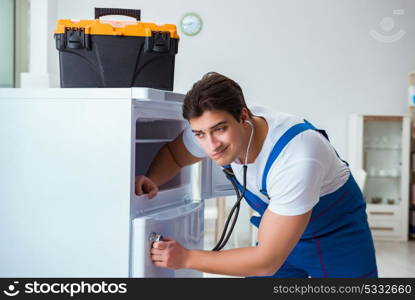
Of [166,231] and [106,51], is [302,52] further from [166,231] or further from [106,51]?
[166,231]

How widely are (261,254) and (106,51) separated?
0.83 metres

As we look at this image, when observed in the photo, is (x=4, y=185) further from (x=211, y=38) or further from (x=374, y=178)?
(x=374, y=178)

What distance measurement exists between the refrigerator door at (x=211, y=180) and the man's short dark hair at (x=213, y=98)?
2.68 ft

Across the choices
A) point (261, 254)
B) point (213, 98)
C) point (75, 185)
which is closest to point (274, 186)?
point (261, 254)

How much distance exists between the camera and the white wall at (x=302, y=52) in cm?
645

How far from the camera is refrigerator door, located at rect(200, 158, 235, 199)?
7.85 ft

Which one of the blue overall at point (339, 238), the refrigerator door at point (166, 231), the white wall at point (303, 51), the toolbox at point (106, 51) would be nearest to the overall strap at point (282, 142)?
the blue overall at point (339, 238)

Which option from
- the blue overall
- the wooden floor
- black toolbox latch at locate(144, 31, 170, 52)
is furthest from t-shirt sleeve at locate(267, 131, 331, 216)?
the wooden floor

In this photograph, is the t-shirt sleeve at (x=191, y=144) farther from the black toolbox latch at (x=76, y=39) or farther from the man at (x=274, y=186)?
the black toolbox latch at (x=76, y=39)

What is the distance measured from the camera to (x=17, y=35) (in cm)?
496

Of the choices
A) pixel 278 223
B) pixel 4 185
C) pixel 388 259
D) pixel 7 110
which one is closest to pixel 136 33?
pixel 7 110

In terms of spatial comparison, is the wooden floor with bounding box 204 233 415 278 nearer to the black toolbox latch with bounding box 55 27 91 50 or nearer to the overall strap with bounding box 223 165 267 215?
the overall strap with bounding box 223 165 267 215

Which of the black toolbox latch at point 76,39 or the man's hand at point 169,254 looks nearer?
the man's hand at point 169,254

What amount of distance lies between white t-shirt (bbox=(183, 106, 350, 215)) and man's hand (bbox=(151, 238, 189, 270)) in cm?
28
